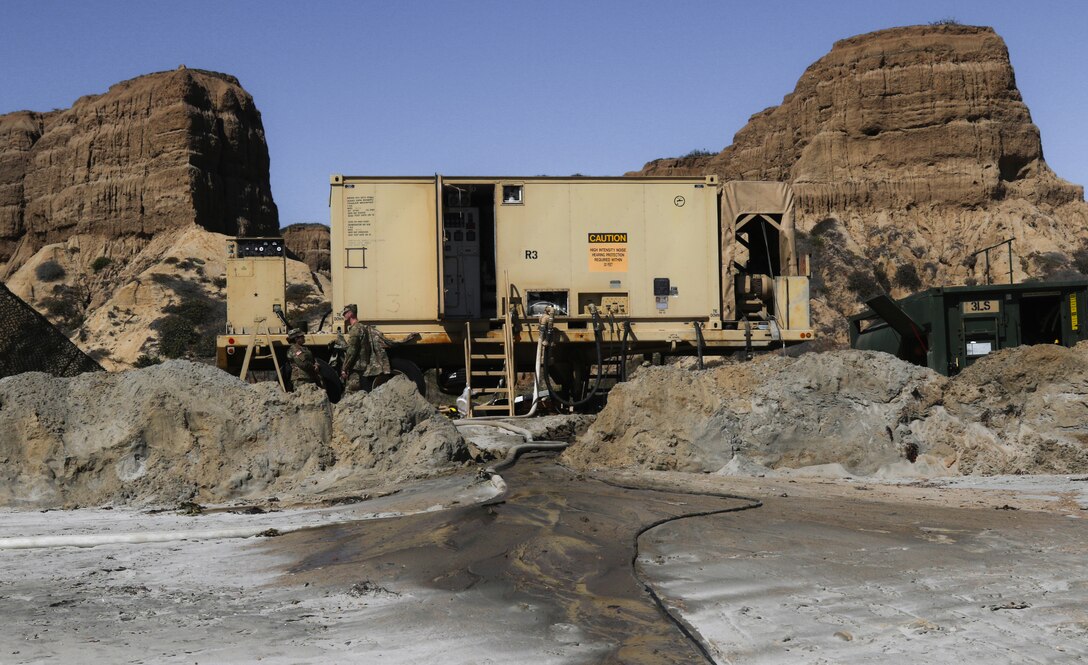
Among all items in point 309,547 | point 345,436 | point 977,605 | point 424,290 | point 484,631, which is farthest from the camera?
point 424,290

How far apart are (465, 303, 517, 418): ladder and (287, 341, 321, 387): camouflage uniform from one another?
2.38 metres

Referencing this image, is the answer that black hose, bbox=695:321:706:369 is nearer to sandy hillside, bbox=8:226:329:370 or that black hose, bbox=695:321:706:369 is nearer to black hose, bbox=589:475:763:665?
black hose, bbox=589:475:763:665

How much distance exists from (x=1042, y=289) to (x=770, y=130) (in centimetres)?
5285

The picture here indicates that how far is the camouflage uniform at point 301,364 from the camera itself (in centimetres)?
1280

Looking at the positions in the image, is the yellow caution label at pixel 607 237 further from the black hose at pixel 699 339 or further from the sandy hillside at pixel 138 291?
the sandy hillside at pixel 138 291

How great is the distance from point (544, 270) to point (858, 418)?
234 inches

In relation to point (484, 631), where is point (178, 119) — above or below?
above

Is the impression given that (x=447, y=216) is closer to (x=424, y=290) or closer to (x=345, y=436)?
(x=424, y=290)

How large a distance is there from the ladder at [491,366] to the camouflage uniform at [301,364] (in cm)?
238

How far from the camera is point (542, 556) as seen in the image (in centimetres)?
612

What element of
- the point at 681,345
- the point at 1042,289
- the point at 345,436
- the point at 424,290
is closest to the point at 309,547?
the point at 345,436

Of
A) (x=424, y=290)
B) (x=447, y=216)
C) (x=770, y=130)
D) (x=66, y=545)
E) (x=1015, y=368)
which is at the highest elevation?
(x=770, y=130)

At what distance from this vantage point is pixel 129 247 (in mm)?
65688

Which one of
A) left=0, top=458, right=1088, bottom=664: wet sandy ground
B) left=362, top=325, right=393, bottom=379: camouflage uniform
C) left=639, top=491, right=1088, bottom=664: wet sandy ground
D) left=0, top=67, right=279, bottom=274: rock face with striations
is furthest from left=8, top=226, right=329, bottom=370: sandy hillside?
left=639, top=491, right=1088, bottom=664: wet sandy ground
